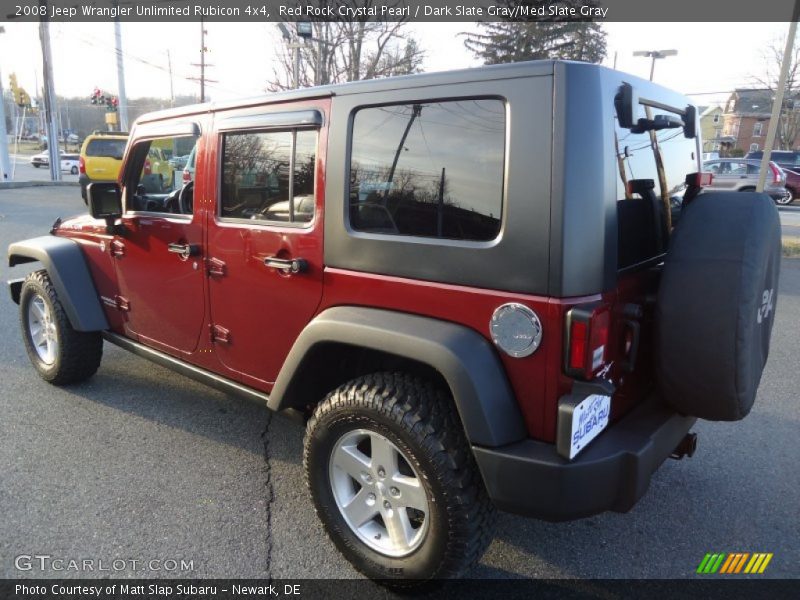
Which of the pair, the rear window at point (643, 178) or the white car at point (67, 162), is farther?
the white car at point (67, 162)

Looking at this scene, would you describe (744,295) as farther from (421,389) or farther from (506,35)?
(506,35)

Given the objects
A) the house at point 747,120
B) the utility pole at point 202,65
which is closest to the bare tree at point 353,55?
the utility pole at point 202,65

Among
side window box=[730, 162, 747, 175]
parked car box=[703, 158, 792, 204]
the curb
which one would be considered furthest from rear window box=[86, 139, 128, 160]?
side window box=[730, 162, 747, 175]

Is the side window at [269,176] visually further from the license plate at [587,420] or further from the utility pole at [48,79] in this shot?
the utility pole at [48,79]

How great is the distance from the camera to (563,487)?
188 cm

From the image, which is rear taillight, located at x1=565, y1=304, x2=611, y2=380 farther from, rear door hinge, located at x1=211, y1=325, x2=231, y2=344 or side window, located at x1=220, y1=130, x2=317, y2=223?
rear door hinge, located at x1=211, y1=325, x2=231, y2=344

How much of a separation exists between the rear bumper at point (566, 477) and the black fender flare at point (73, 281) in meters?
2.95

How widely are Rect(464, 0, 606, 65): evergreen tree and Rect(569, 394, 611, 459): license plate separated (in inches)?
1029

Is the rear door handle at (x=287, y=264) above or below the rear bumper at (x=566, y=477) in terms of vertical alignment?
above

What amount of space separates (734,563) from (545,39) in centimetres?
2750

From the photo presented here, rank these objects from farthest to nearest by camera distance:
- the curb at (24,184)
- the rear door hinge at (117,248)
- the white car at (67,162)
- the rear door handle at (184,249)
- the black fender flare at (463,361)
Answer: the white car at (67,162) < the curb at (24,184) < the rear door hinge at (117,248) < the rear door handle at (184,249) < the black fender flare at (463,361)

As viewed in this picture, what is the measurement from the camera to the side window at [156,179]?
3.47m

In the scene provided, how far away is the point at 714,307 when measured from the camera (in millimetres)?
1940

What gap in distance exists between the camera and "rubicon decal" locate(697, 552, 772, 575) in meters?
2.44
